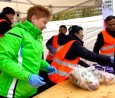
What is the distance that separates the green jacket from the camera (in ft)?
7.06

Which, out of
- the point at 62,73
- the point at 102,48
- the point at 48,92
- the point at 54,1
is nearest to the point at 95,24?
the point at 54,1

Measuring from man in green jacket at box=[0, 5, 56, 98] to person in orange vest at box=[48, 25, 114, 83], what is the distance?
1.82 feet

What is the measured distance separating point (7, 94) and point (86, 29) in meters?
6.21


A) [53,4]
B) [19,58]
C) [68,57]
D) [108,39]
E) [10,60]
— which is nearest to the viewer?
[10,60]

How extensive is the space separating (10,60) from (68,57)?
953mm

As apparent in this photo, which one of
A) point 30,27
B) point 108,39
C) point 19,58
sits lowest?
point 108,39

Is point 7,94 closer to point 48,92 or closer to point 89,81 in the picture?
point 48,92

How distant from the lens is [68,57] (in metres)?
3.01

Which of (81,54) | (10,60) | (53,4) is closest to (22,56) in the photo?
(10,60)

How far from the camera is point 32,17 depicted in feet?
7.82

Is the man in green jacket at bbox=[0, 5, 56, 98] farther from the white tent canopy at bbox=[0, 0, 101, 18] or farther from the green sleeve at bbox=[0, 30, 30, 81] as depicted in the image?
the white tent canopy at bbox=[0, 0, 101, 18]

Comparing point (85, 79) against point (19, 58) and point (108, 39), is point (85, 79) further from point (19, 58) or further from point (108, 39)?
point (108, 39)

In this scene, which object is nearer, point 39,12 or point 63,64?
point 39,12

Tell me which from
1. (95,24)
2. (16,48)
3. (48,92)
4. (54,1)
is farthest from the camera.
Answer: (95,24)
